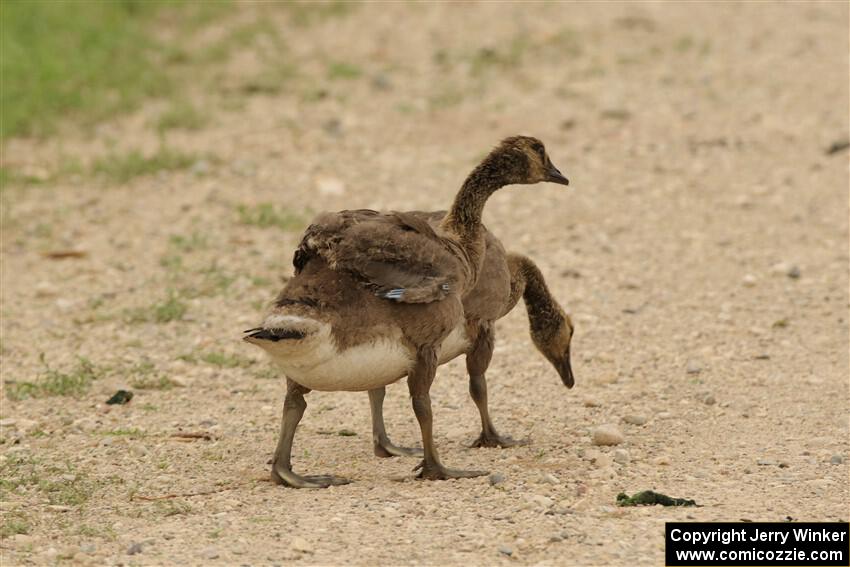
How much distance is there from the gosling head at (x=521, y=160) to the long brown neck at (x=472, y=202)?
4 centimetres

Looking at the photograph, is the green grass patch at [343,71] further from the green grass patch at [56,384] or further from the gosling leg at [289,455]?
the gosling leg at [289,455]

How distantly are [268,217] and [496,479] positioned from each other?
5.27 m

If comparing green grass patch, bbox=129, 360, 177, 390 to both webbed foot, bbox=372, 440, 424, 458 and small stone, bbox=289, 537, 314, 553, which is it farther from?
small stone, bbox=289, 537, 314, 553

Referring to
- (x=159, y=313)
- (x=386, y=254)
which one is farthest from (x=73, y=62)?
(x=386, y=254)

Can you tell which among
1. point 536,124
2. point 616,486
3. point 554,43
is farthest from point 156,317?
point 554,43

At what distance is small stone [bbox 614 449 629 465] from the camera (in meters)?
6.80

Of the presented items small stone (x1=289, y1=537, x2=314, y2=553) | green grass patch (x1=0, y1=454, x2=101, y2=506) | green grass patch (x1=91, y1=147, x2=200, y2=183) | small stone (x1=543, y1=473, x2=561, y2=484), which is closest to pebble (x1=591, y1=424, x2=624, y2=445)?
small stone (x1=543, y1=473, x2=561, y2=484)

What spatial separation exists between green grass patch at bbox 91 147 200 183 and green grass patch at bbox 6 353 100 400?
419 cm

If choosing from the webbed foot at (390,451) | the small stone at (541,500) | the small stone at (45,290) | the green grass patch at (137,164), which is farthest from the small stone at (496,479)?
the green grass patch at (137,164)

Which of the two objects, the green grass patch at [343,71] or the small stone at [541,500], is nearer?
the small stone at [541,500]

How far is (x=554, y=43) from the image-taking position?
1560cm

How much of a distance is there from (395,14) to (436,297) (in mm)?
10857

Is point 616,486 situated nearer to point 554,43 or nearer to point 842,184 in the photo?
point 842,184

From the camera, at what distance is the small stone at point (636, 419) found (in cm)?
765
